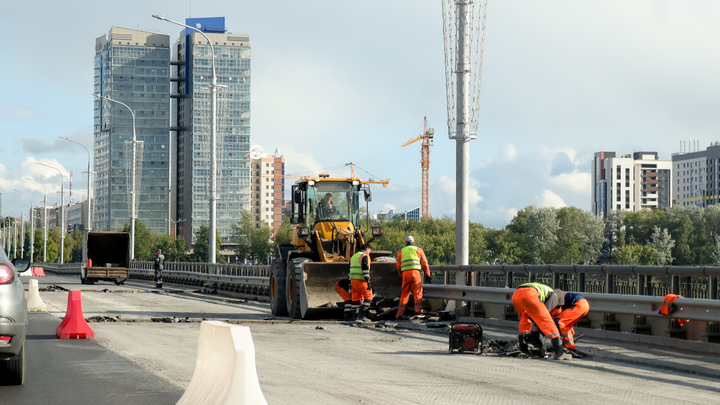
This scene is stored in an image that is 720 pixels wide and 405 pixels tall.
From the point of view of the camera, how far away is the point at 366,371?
9.20 meters

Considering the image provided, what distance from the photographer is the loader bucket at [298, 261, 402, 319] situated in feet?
57.5

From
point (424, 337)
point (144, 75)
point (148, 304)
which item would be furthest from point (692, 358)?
point (144, 75)

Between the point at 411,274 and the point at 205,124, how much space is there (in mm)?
165206

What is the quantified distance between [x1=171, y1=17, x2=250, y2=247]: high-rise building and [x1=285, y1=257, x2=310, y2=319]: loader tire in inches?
6157

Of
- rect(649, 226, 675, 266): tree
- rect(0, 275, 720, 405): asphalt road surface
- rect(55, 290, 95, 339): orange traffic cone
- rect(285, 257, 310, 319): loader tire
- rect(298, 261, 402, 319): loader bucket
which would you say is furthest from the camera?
rect(649, 226, 675, 266): tree

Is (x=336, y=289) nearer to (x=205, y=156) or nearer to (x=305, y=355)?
(x=305, y=355)

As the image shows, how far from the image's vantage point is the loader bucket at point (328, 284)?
17516 millimetres

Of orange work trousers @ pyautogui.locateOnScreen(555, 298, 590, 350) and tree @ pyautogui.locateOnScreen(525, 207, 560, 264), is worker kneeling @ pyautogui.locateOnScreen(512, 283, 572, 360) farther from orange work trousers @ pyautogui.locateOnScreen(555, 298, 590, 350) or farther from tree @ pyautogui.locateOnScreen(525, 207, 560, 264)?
tree @ pyautogui.locateOnScreen(525, 207, 560, 264)

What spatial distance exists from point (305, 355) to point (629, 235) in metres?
129

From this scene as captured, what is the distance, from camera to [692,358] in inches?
413

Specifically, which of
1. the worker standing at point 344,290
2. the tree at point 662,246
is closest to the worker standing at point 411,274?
the worker standing at point 344,290

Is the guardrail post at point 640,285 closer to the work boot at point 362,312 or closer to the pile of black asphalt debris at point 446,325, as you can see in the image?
the pile of black asphalt debris at point 446,325

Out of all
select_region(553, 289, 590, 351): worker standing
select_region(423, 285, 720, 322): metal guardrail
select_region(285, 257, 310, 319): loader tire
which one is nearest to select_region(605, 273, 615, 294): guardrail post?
select_region(423, 285, 720, 322): metal guardrail

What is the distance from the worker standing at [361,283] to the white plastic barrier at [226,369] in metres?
11.2
